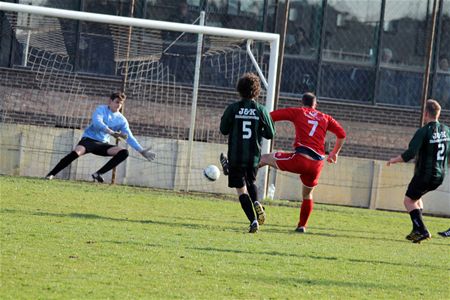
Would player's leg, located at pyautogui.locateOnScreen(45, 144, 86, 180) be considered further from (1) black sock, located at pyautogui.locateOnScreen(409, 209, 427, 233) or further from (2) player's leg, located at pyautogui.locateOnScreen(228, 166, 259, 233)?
(1) black sock, located at pyautogui.locateOnScreen(409, 209, 427, 233)

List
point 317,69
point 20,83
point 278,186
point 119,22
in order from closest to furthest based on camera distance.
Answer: point 119,22
point 278,186
point 20,83
point 317,69

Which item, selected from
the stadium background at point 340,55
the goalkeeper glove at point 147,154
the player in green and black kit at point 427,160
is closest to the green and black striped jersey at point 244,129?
the player in green and black kit at point 427,160

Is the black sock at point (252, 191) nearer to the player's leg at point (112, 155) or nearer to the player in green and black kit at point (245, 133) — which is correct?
the player in green and black kit at point (245, 133)

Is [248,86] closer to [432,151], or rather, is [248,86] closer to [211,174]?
[432,151]

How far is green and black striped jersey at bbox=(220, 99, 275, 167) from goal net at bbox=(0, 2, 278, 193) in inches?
217

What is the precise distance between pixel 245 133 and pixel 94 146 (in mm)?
6213

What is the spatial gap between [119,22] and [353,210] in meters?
5.62

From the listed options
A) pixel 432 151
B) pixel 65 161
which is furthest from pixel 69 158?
pixel 432 151

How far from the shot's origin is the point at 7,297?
6.76 metres

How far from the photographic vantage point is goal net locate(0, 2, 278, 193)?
62.5ft

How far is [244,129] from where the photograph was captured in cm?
1234

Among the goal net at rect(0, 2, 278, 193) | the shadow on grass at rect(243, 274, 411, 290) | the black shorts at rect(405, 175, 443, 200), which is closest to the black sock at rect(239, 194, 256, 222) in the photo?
the black shorts at rect(405, 175, 443, 200)

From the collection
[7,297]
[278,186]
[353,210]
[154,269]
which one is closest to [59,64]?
[278,186]

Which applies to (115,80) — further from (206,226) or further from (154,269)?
(154,269)
